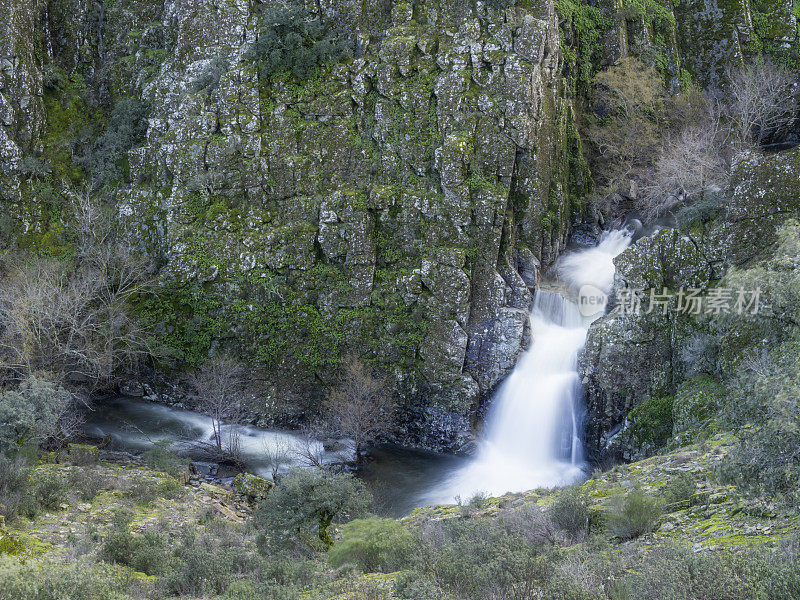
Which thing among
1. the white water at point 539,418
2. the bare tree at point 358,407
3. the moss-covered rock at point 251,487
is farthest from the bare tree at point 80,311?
the white water at point 539,418

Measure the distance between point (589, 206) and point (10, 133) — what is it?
29.1m

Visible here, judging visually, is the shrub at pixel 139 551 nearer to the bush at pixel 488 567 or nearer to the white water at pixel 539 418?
the bush at pixel 488 567

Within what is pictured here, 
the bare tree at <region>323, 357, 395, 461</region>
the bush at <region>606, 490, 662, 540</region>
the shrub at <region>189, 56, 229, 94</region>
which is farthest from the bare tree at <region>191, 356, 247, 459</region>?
the bush at <region>606, 490, 662, 540</region>

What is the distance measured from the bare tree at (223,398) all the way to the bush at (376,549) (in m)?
13.0

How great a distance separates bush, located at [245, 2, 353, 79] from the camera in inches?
1223

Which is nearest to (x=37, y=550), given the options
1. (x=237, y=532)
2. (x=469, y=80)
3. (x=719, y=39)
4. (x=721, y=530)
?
(x=237, y=532)

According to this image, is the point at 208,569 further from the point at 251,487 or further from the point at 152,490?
the point at 251,487

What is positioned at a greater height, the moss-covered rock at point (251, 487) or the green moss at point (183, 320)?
the green moss at point (183, 320)

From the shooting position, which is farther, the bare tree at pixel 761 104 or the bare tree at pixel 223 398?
the bare tree at pixel 761 104

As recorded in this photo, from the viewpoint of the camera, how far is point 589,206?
33469 millimetres

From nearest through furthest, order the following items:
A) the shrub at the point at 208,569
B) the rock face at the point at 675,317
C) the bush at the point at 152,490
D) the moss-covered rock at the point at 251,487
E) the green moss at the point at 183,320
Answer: the shrub at the point at 208,569 → the bush at the point at 152,490 → the rock face at the point at 675,317 → the moss-covered rock at the point at 251,487 → the green moss at the point at 183,320

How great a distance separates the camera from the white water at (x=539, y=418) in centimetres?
2516

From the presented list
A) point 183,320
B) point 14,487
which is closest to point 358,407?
point 183,320

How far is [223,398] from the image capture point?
28.0m
